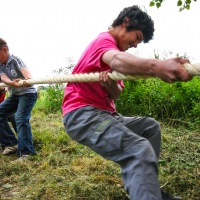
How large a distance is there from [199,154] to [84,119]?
185cm

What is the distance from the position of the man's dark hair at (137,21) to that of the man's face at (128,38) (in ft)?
0.09

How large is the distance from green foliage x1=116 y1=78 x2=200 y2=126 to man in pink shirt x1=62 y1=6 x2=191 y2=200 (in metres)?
2.41

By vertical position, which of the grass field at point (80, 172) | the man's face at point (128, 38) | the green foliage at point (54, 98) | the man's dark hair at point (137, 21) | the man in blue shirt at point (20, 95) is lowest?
the green foliage at point (54, 98)

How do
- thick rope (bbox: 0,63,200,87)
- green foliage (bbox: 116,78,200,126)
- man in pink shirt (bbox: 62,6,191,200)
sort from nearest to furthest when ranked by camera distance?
thick rope (bbox: 0,63,200,87)
man in pink shirt (bbox: 62,6,191,200)
green foliage (bbox: 116,78,200,126)

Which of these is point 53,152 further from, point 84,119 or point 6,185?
point 84,119

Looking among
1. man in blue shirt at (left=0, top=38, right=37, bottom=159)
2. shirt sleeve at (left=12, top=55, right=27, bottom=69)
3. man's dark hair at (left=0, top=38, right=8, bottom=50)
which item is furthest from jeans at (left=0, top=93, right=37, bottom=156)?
man's dark hair at (left=0, top=38, right=8, bottom=50)

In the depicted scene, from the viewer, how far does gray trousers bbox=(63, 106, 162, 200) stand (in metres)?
1.41

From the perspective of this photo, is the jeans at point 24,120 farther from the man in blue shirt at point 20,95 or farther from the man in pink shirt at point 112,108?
the man in pink shirt at point 112,108

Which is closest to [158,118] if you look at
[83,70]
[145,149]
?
[83,70]

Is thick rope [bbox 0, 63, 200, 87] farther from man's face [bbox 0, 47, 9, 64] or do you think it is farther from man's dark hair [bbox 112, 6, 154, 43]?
man's face [bbox 0, 47, 9, 64]

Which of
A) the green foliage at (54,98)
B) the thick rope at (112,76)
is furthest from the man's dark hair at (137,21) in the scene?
the green foliage at (54,98)

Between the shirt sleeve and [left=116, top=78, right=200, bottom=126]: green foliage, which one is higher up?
the shirt sleeve

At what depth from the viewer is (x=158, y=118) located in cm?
483

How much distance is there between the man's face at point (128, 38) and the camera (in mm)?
1970
